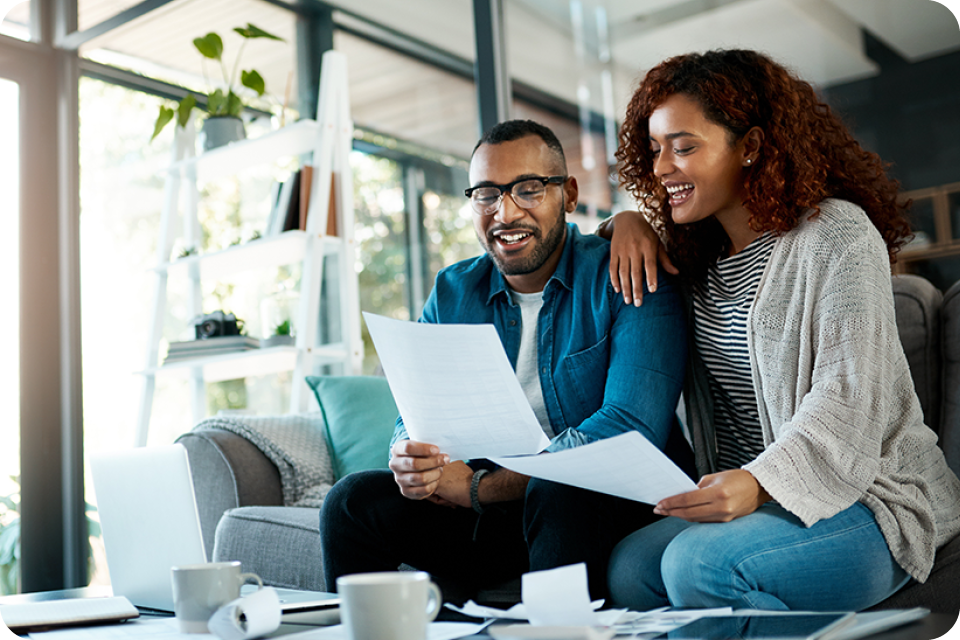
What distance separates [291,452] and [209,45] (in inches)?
66.5

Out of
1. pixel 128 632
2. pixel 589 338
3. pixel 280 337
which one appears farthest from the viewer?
pixel 280 337

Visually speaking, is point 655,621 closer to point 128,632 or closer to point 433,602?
point 433,602

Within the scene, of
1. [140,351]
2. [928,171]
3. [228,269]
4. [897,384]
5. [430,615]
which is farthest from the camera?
[140,351]

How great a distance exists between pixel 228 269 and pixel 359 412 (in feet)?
3.83

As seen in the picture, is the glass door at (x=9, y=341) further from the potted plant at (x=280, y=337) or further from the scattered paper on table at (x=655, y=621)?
the scattered paper on table at (x=655, y=621)

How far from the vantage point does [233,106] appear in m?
3.01

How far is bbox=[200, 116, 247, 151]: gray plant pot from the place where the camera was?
2953mm

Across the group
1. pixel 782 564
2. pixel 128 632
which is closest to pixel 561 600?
pixel 782 564

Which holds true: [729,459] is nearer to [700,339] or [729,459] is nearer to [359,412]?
[700,339]

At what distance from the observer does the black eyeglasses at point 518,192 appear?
1.48 meters

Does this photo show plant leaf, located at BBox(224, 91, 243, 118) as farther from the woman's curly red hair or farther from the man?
the woman's curly red hair

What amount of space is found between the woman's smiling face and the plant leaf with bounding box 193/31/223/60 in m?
2.14

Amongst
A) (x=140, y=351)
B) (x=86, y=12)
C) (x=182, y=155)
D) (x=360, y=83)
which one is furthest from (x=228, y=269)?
(x=86, y=12)

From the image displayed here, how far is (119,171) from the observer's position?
3.47 m
